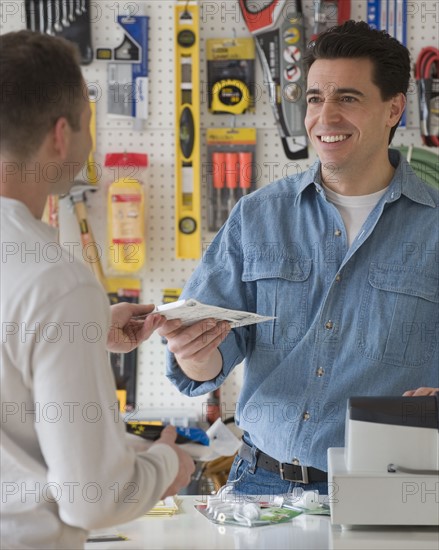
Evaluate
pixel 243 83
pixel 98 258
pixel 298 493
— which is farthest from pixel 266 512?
pixel 243 83

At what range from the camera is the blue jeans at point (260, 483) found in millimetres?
2389

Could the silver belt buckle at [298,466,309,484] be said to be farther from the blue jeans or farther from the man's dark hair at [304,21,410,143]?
the man's dark hair at [304,21,410,143]

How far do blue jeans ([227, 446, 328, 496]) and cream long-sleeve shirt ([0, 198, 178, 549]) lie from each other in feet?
3.39

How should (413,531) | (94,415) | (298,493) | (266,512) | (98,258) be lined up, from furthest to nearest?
(98,258) < (298,493) < (266,512) < (413,531) < (94,415)

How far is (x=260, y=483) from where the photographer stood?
247cm

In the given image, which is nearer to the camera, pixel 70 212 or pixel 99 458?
pixel 99 458

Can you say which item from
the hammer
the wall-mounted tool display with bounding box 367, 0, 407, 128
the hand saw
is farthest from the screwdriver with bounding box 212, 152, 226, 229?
the wall-mounted tool display with bounding box 367, 0, 407, 128

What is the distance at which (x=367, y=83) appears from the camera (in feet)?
8.80

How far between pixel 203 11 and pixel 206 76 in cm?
29

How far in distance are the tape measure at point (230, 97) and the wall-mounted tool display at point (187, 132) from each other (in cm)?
9

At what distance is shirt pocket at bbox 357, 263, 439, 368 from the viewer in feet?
8.03

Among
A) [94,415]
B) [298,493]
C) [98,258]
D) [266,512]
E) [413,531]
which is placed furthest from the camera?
[98,258]

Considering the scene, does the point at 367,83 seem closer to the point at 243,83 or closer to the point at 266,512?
the point at 266,512

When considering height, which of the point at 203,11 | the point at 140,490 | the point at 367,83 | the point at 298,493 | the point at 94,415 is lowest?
the point at 298,493
